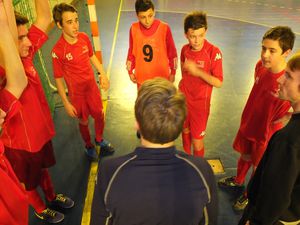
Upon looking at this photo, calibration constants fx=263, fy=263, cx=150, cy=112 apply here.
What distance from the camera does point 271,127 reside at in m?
→ 2.83

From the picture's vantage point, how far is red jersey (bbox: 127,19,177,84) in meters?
3.63

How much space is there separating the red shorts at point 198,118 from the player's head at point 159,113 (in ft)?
6.16

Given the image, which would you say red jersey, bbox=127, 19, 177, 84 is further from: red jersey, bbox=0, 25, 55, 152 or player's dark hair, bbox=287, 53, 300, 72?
player's dark hair, bbox=287, 53, 300, 72

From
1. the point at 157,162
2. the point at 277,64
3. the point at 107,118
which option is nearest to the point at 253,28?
the point at 107,118

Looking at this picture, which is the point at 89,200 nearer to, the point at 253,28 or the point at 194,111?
the point at 194,111

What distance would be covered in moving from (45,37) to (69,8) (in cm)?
74

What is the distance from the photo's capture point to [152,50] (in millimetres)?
3686

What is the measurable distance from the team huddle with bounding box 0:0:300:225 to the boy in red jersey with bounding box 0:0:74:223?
1 centimetres

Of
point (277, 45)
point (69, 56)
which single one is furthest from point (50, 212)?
point (277, 45)

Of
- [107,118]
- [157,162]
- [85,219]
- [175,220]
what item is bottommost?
[85,219]

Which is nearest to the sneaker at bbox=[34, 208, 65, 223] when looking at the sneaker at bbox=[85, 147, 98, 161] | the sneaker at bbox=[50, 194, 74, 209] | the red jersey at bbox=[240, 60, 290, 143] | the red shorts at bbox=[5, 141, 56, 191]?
the sneaker at bbox=[50, 194, 74, 209]

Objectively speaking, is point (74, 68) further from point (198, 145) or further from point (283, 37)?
point (283, 37)

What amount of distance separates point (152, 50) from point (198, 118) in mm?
1160

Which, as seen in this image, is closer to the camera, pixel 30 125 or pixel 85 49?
pixel 30 125
